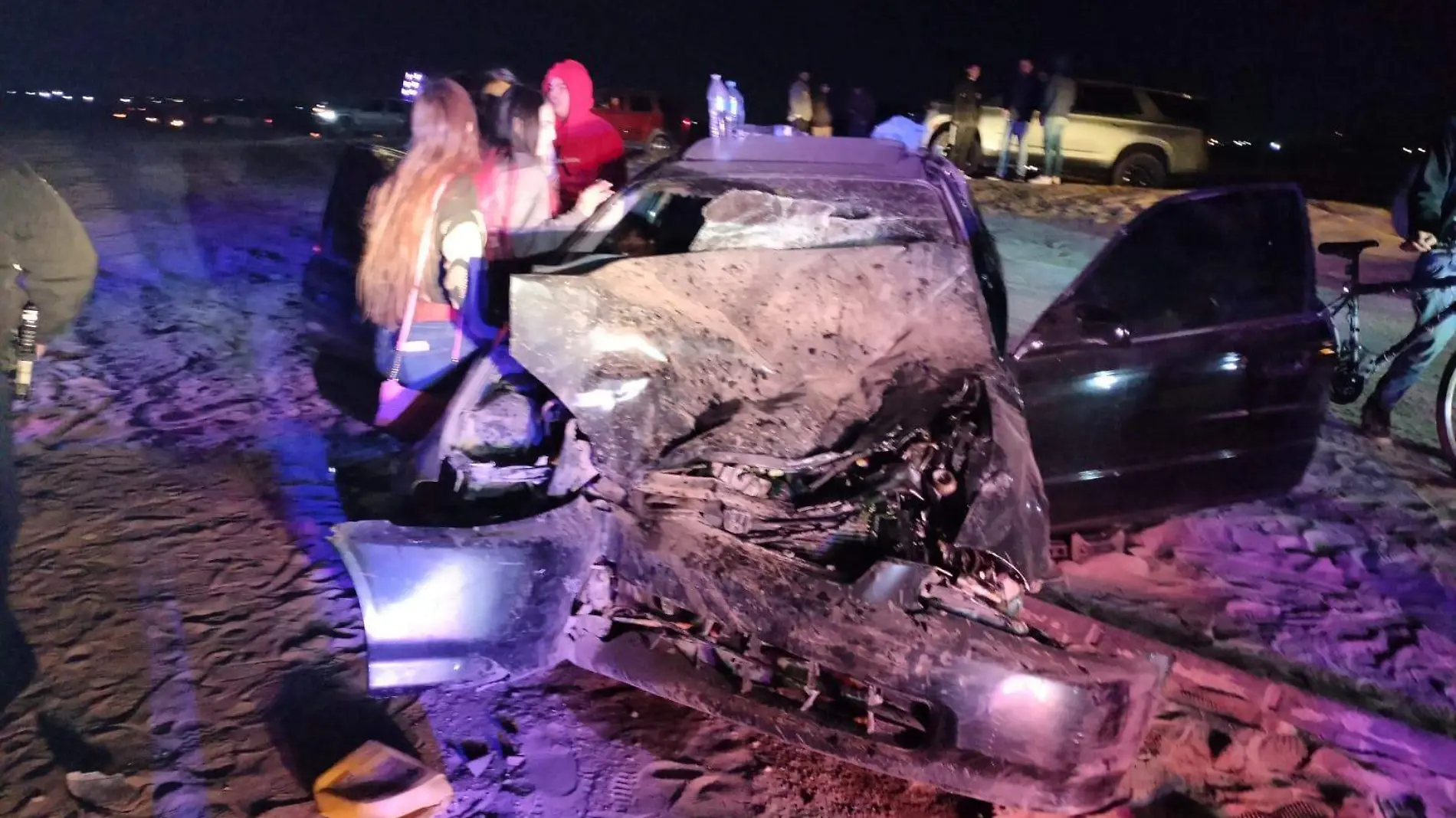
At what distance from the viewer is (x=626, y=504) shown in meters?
2.88

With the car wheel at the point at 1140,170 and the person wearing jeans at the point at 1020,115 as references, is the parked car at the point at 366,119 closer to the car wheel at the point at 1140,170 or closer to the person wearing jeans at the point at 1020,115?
the person wearing jeans at the point at 1020,115

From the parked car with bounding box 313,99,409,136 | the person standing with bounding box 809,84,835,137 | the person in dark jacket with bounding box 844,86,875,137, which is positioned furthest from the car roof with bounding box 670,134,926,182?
the parked car with bounding box 313,99,409,136

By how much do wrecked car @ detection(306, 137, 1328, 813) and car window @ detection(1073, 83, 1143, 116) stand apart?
37.4 ft

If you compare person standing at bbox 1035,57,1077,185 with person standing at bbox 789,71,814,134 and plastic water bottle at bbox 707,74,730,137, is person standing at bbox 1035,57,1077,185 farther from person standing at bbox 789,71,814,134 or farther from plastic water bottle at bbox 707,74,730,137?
plastic water bottle at bbox 707,74,730,137

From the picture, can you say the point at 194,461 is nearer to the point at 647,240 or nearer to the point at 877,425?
the point at 647,240

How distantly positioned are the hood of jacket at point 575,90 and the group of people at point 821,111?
9256mm

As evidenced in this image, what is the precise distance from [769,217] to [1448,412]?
14.3ft

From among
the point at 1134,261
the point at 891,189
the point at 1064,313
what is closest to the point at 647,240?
the point at 891,189

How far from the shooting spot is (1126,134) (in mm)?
13797

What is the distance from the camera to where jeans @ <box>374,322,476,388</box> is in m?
3.86

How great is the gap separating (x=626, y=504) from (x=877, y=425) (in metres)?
0.83

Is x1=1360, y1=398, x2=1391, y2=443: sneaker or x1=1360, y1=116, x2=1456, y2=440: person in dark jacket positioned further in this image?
x1=1360, y1=398, x2=1391, y2=443: sneaker

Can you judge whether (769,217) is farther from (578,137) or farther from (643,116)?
(643,116)

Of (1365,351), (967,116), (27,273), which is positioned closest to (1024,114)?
(967,116)
